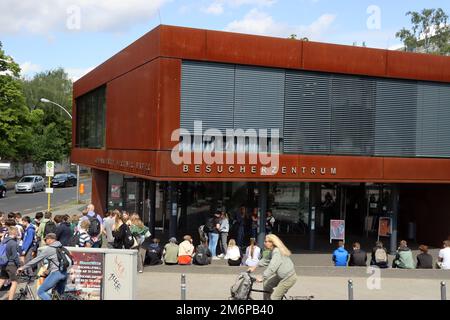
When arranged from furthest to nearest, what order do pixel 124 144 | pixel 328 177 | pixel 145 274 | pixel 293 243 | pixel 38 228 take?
1. pixel 293 243
2. pixel 124 144
3. pixel 328 177
4. pixel 38 228
5. pixel 145 274

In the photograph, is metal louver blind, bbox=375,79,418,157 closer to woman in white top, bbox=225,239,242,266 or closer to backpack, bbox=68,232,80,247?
woman in white top, bbox=225,239,242,266

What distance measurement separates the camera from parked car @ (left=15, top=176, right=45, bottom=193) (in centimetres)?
4553

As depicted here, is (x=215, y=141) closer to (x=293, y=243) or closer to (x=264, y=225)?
(x=264, y=225)

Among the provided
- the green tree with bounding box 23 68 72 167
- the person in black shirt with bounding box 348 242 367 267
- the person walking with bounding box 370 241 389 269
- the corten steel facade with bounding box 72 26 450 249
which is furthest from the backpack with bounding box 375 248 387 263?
the green tree with bounding box 23 68 72 167

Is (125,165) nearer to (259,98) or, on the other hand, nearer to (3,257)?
(259,98)

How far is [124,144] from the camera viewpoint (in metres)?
19.5

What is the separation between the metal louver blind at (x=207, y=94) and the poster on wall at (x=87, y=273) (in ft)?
22.1

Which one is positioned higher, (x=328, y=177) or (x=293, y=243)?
(x=328, y=177)

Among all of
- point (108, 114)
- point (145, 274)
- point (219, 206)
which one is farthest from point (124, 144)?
point (145, 274)

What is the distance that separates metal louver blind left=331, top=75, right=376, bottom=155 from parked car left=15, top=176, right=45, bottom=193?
3432cm

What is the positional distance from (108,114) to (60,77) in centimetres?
6630

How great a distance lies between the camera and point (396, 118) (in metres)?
18.5

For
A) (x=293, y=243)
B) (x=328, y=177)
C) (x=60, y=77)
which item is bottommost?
(x=293, y=243)

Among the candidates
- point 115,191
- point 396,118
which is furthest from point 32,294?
point 115,191
